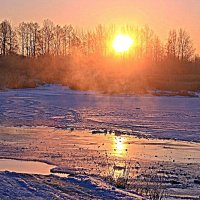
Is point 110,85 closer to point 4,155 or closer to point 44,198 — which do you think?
point 4,155

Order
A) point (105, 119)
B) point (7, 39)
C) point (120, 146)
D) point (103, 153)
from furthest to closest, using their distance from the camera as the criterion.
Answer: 1. point (7, 39)
2. point (105, 119)
3. point (120, 146)
4. point (103, 153)

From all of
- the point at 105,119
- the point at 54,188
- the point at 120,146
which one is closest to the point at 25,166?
the point at 54,188

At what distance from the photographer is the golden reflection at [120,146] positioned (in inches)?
544

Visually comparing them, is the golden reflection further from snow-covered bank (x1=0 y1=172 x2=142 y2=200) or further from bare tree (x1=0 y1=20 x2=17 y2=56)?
bare tree (x1=0 y1=20 x2=17 y2=56)

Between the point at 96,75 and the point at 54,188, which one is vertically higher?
the point at 96,75

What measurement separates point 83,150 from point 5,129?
626 cm

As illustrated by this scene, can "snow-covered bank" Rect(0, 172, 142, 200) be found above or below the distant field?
below

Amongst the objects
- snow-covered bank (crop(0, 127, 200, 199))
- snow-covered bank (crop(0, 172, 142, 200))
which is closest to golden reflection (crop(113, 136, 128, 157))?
snow-covered bank (crop(0, 127, 200, 199))

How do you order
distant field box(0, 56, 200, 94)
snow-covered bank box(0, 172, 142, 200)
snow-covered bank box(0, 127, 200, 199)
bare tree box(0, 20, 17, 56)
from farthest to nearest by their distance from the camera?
bare tree box(0, 20, 17, 56)
distant field box(0, 56, 200, 94)
snow-covered bank box(0, 127, 200, 199)
snow-covered bank box(0, 172, 142, 200)

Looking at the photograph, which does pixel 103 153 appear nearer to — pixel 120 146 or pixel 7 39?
pixel 120 146

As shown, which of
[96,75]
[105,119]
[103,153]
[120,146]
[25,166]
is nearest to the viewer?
[25,166]

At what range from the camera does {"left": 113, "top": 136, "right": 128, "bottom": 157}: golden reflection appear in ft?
45.3

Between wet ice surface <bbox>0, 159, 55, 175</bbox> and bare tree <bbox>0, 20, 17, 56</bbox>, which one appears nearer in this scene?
wet ice surface <bbox>0, 159, 55, 175</bbox>

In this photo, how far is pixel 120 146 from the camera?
1527 cm
